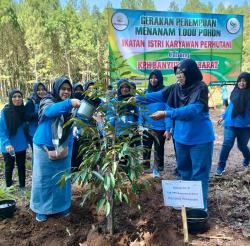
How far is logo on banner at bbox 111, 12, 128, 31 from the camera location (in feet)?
25.6

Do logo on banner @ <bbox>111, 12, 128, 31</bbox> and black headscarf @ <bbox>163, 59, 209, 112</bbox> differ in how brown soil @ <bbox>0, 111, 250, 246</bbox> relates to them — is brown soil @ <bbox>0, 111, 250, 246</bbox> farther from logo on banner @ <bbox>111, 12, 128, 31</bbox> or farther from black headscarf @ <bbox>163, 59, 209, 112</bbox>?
logo on banner @ <bbox>111, 12, 128, 31</bbox>

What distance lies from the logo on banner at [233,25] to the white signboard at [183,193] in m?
7.08

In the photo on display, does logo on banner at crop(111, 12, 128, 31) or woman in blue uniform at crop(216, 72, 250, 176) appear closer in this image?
woman in blue uniform at crop(216, 72, 250, 176)

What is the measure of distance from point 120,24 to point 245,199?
5.24 m

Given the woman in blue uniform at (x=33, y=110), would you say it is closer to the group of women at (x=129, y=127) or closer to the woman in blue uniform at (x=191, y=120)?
the group of women at (x=129, y=127)

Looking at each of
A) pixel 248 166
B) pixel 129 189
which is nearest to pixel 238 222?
pixel 129 189

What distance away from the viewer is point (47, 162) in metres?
3.55

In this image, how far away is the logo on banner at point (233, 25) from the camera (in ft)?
29.3

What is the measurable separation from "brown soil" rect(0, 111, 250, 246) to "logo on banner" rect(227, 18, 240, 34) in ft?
18.9

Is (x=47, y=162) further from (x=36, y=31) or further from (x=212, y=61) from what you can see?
(x=36, y=31)

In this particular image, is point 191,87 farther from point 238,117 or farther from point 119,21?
point 119,21

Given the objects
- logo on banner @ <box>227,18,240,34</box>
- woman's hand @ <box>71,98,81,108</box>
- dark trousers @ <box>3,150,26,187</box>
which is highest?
logo on banner @ <box>227,18,240,34</box>

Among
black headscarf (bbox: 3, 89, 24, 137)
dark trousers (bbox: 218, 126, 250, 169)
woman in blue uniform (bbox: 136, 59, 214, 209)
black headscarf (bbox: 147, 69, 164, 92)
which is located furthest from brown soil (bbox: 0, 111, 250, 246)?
black headscarf (bbox: 147, 69, 164, 92)

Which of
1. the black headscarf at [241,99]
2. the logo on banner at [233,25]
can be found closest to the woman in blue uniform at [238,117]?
the black headscarf at [241,99]
